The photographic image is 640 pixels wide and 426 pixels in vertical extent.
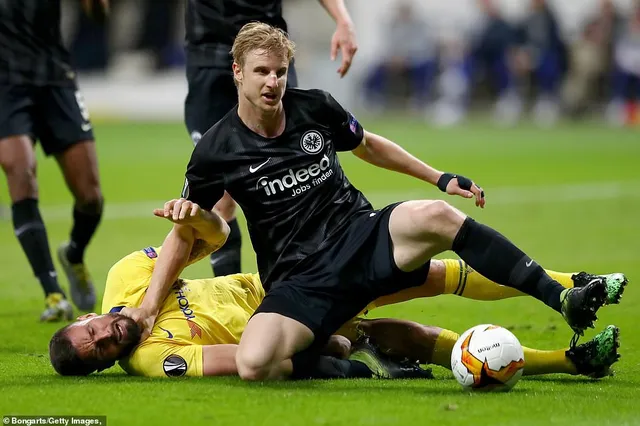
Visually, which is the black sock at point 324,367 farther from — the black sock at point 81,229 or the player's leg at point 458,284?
the black sock at point 81,229

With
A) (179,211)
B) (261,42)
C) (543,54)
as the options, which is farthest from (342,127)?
(543,54)

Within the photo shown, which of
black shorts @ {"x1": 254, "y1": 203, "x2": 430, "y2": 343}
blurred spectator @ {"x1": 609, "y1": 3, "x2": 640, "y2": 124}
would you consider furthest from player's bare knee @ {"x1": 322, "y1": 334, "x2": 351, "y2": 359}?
blurred spectator @ {"x1": 609, "y1": 3, "x2": 640, "y2": 124}

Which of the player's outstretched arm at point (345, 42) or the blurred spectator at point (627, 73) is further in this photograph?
the blurred spectator at point (627, 73)

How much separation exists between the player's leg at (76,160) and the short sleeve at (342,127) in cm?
272

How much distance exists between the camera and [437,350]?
6867 mm

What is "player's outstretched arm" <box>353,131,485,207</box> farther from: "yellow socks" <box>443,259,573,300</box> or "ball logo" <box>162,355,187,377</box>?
"ball logo" <box>162,355,187,377</box>

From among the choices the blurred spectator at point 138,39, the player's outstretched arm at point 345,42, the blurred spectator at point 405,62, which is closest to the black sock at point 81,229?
the player's outstretched arm at point 345,42

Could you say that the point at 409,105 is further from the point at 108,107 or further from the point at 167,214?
the point at 167,214

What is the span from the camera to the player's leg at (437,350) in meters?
6.49

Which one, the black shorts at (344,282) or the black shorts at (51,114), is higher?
the black shorts at (51,114)

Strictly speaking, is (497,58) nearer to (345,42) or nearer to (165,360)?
(345,42)

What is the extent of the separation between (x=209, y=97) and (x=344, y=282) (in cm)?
236

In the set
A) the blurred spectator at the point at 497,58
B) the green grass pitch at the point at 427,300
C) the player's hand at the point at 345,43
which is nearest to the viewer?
the green grass pitch at the point at 427,300

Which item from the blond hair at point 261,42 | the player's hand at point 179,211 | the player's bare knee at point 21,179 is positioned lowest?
the player's bare knee at point 21,179
